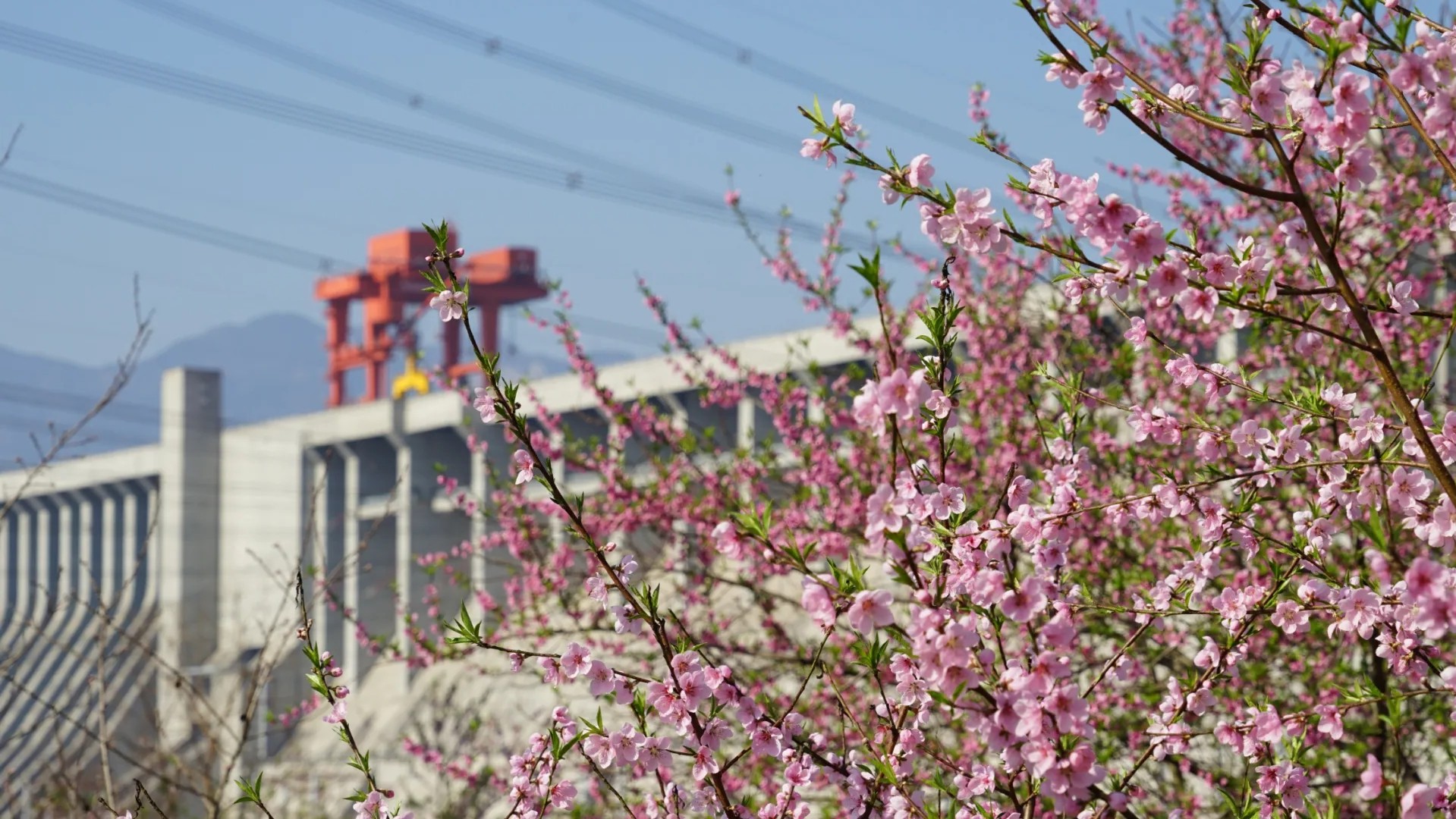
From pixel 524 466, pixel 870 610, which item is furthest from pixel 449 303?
pixel 870 610

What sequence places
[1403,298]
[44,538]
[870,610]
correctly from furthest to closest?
[44,538]
[1403,298]
[870,610]

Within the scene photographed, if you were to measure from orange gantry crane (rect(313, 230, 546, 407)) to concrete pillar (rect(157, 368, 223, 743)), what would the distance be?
22.9 ft

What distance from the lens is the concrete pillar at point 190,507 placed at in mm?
44594

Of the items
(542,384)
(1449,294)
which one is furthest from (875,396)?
(542,384)

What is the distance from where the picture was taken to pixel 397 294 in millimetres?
54125

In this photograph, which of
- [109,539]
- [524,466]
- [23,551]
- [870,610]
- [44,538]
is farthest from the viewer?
[23,551]

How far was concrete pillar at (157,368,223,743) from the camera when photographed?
4459 centimetres

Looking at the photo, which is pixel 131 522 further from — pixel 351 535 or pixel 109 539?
pixel 351 535

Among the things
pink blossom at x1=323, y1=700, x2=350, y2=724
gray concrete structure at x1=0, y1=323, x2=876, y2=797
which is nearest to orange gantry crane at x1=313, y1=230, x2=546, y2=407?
gray concrete structure at x1=0, y1=323, x2=876, y2=797

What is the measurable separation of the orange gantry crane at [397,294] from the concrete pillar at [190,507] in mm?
6979

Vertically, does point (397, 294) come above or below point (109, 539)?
above

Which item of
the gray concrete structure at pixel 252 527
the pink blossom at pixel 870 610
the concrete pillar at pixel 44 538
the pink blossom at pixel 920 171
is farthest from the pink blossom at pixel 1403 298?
the concrete pillar at pixel 44 538

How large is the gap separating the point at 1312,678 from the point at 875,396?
4438mm

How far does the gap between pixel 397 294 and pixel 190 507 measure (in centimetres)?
1218
